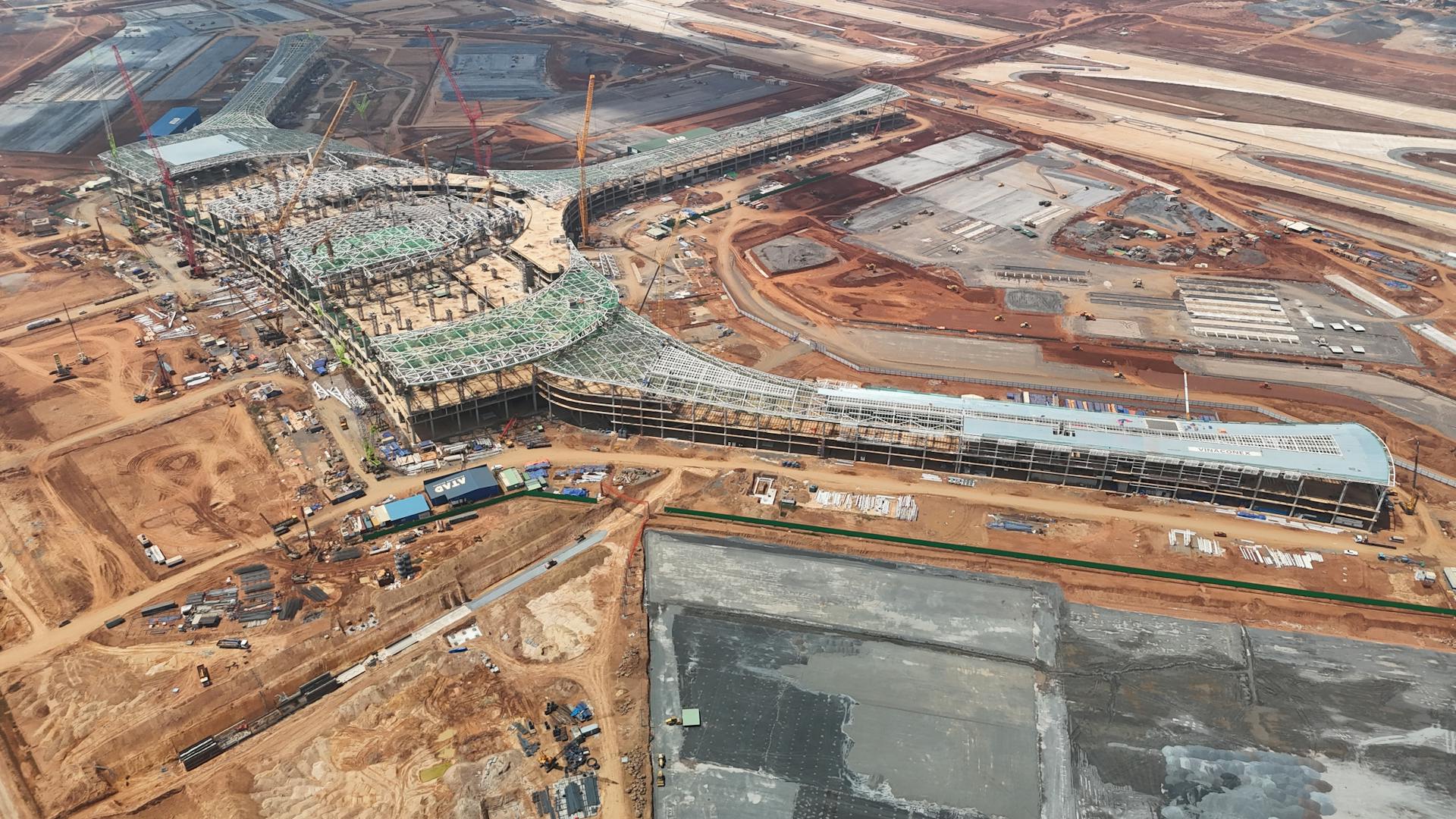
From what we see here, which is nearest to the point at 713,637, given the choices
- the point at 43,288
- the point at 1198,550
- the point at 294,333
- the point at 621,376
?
the point at 621,376

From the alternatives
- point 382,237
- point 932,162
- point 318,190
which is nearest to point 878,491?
point 382,237

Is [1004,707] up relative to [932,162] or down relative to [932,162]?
down

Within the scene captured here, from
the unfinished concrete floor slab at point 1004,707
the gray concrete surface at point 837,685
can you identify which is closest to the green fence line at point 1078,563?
the gray concrete surface at point 837,685

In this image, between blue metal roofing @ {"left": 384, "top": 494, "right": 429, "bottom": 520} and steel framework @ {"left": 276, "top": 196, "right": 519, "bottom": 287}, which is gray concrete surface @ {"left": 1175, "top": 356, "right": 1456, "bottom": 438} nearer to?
blue metal roofing @ {"left": 384, "top": 494, "right": 429, "bottom": 520}

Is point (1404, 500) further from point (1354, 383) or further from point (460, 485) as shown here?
Answer: point (460, 485)

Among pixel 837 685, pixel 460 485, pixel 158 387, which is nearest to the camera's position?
pixel 837 685

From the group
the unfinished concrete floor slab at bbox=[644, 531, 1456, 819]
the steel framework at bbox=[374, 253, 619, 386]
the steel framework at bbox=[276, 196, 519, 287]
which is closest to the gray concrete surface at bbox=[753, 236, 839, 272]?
the steel framework at bbox=[374, 253, 619, 386]

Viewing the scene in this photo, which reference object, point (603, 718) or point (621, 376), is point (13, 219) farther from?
point (603, 718)
